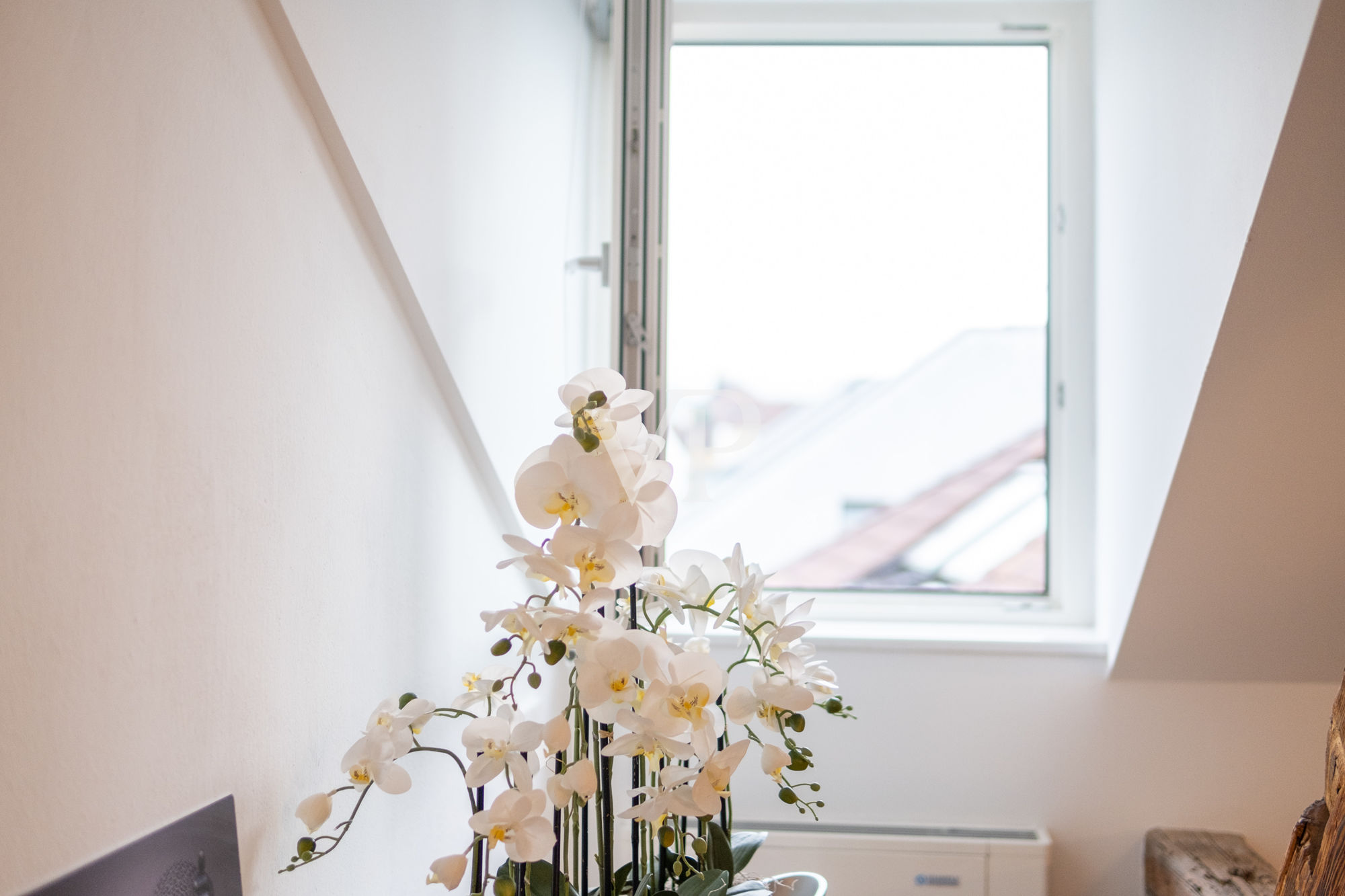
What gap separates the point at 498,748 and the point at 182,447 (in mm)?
326

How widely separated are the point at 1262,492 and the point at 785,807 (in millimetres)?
1094

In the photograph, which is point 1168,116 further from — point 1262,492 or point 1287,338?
point 1262,492

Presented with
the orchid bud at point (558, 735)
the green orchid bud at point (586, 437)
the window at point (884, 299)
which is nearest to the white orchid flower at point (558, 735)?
the orchid bud at point (558, 735)

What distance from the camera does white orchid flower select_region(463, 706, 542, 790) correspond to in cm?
74

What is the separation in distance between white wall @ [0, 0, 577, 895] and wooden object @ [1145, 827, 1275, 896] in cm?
143

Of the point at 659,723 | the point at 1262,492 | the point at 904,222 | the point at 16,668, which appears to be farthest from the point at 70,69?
the point at 904,222

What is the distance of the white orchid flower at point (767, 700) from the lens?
0.78m

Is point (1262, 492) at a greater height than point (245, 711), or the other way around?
point (1262, 492)

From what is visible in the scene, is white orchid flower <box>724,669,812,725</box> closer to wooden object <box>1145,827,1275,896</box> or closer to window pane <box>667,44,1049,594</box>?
wooden object <box>1145,827,1275,896</box>

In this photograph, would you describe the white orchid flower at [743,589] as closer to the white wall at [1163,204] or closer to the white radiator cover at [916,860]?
the white wall at [1163,204]

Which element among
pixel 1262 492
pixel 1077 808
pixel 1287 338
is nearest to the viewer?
pixel 1287 338

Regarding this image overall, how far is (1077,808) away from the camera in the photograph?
2.01 m

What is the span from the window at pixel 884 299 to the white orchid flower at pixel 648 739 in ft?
5.04

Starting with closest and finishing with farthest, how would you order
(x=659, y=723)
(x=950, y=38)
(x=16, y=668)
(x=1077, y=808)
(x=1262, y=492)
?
1. (x=16, y=668)
2. (x=659, y=723)
3. (x=1262, y=492)
4. (x=1077, y=808)
5. (x=950, y=38)
